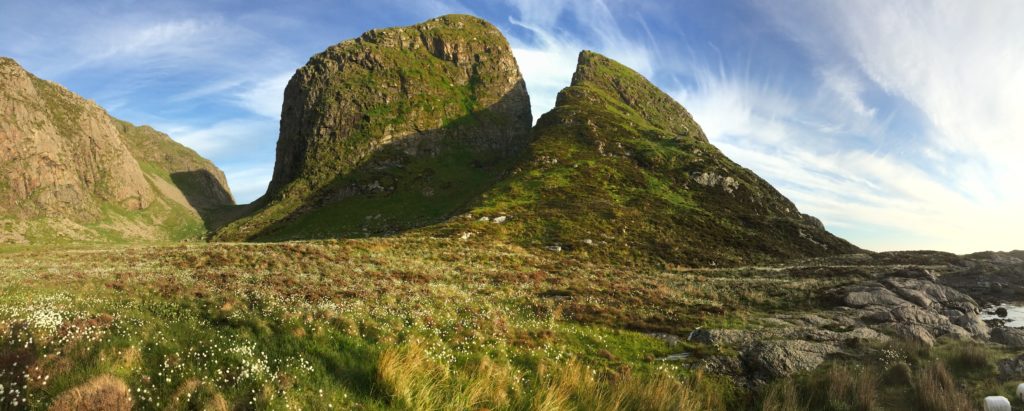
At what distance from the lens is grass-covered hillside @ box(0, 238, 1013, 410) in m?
7.77

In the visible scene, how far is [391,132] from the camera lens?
14088 cm

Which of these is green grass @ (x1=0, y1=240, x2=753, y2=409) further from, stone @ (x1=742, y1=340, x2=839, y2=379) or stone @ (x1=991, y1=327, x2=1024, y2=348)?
stone @ (x1=991, y1=327, x2=1024, y2=348)

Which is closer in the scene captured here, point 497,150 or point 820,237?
point 820,237

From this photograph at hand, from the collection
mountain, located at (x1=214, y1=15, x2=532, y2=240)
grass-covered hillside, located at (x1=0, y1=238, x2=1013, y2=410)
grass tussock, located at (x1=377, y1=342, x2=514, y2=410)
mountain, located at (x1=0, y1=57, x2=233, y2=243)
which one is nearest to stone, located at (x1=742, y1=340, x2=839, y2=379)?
grass-covered hillside, located at (x1=0, y1=238, x2=1013, y2=410)

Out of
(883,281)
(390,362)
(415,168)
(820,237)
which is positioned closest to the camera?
(390,362)

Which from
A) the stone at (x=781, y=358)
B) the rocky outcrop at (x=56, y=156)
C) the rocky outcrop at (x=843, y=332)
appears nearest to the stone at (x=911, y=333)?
the rocky outcrop at (x=843, y=332)

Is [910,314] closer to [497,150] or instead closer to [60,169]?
[497,150]

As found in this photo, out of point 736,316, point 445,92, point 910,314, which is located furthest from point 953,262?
point 445,92

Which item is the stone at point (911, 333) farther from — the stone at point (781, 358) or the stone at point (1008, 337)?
the stone at point (781, 358)

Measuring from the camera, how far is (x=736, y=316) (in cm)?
2406

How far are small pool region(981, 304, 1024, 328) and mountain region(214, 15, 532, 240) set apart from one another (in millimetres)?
87729

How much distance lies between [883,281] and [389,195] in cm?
10781

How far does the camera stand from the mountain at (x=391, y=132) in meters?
113

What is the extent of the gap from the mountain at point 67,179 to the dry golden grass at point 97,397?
121 m
